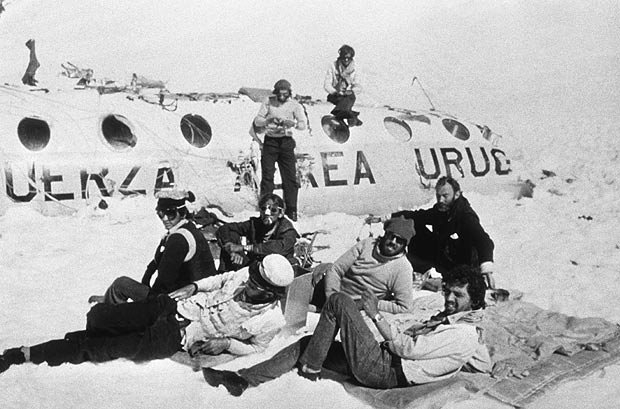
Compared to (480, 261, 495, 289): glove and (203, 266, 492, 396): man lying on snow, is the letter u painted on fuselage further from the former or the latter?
(203, 266, 492, 396): man lying on snow

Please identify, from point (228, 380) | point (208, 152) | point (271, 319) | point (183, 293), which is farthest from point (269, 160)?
point (228, 380)

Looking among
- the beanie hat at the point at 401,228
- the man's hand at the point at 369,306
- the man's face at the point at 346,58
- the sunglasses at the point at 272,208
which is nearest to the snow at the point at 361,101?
the man's hand at the point at 369,306

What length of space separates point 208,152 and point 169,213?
3.06 m

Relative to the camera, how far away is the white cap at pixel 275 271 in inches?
195

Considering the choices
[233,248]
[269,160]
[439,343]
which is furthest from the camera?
[269,160]

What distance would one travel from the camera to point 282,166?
8812mm

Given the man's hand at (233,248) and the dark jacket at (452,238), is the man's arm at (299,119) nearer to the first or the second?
the dark jacket at (452,238)

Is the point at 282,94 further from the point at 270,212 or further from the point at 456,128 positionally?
the point at 456,128

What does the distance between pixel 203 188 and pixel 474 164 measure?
3777 millimetres

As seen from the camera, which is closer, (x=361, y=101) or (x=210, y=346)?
(x=210, y=346)

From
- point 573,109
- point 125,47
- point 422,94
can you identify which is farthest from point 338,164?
point 125,47

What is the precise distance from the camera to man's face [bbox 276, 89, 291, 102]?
8.45 m

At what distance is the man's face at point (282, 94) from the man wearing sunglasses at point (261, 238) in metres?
2.06

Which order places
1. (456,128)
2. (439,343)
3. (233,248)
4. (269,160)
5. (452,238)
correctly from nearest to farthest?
(439,343) → (233,248) → (452,238) → (269,160) → (456,128)
